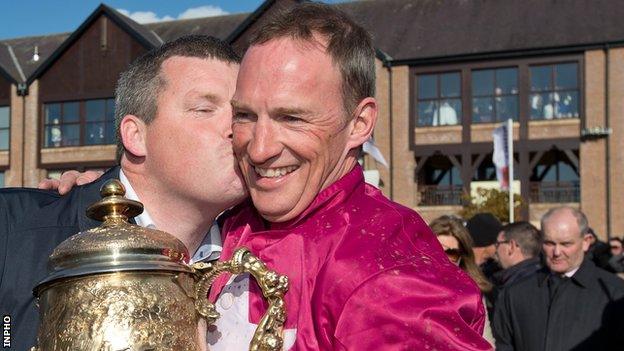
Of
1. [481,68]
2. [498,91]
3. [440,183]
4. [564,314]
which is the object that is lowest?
[564,314]

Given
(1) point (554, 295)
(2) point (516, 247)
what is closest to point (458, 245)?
(1) point (554, 295)

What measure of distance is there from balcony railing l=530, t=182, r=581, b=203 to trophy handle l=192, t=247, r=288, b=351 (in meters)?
31.3

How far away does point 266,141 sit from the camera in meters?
2.14

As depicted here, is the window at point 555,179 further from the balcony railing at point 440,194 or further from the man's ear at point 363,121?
the man's ear at point 363,121

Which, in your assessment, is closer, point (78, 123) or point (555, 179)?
point (555, 179)

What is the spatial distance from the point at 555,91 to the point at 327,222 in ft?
104

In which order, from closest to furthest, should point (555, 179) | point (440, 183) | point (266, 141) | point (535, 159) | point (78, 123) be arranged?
point (266, 141)
point (535, 159)
point (555, 179)
point (440, 183)
point (78, 123)

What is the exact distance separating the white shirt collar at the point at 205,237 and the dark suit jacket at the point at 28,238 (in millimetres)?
101

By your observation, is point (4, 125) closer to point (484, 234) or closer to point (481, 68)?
point (481, 68)

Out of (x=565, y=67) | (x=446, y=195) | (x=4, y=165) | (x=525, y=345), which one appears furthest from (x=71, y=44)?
(x=525, y=345)

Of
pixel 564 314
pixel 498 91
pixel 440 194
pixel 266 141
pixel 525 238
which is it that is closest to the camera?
pixel 266 141

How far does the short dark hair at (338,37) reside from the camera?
2.19 metres

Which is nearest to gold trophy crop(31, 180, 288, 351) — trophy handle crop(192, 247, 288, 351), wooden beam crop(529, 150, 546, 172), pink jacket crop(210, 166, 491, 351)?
trophy handle crop(192, 247, 288, 351)

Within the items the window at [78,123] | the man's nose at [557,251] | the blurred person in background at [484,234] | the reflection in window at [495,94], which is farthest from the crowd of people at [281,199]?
the window at [78,123]
